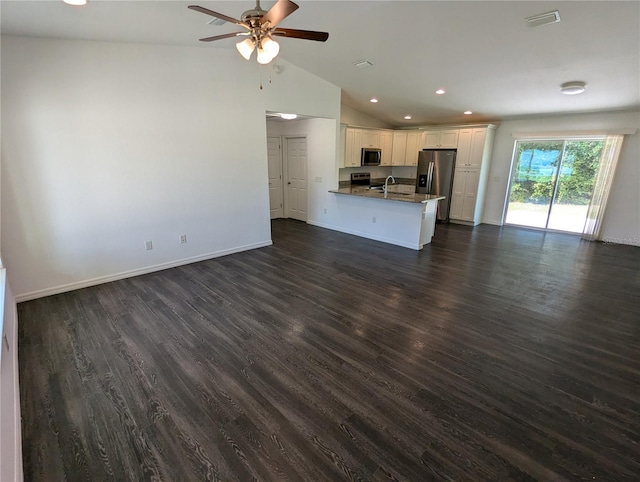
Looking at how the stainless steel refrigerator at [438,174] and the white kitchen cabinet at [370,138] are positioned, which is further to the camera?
the white kitchen cabinet at [370,138]

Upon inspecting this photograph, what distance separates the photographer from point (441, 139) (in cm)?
733

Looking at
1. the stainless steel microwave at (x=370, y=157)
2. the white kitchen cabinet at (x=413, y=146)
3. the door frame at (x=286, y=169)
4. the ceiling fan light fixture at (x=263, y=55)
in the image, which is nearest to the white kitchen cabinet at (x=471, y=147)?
the white kitchen cabinet at (x=413, y=146)

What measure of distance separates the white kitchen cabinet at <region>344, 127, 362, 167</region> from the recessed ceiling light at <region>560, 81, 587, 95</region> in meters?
3.84

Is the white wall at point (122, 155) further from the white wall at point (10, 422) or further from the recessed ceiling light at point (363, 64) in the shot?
the white wall at point (10, 422)

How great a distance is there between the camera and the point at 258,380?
7.48ft

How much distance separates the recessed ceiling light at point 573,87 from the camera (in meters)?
4.30

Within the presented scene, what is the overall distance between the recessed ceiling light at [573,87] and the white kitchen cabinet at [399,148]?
12.8 ft

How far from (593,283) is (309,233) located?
4.63m

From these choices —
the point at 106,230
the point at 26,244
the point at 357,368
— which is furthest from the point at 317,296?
the point at 26,244

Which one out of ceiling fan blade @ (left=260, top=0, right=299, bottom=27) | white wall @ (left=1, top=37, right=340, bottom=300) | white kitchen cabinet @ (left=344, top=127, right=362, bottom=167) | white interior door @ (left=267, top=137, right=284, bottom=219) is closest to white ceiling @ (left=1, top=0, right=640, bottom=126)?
white wall @ (left=1, top=37, right=340, bottom=300)

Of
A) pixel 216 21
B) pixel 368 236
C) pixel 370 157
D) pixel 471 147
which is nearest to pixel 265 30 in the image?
pixel 216 21

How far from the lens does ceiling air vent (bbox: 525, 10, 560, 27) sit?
2.87m

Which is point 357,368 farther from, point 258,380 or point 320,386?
point 258,380

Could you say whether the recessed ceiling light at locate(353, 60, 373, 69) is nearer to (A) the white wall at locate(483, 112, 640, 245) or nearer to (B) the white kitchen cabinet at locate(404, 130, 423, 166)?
(B) the white kitchen cabinet at locate(404, 130, 423, 166)
